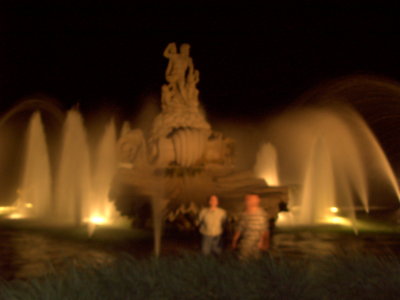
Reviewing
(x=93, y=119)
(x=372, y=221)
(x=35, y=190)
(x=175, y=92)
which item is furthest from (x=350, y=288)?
(x=93, y=119)

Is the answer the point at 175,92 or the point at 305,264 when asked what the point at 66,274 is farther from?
the point at 175,92

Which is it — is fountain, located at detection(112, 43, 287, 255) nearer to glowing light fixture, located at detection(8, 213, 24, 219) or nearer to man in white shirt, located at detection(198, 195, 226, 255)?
glowing light fixture, located at detection(8, 213, 24, 219)

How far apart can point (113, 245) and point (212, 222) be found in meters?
4.22

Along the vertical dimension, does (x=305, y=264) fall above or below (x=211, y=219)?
below

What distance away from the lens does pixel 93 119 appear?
1615 inches

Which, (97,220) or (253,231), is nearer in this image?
(253,231)

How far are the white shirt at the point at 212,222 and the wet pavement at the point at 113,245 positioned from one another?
226 centimetres

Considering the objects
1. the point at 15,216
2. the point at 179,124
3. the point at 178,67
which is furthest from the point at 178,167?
the point at 15,216

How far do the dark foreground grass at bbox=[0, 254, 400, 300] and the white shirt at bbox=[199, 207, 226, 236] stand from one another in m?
1.08

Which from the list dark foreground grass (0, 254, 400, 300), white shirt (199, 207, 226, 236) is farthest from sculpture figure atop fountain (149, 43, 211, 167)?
dark foreground grass (0, 254, 400, 300)

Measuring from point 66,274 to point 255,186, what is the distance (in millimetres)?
9946

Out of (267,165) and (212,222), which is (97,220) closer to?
(212,222)

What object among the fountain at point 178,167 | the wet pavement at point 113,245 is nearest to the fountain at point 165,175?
the fountain at point 178,167

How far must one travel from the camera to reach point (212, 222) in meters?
8.35
